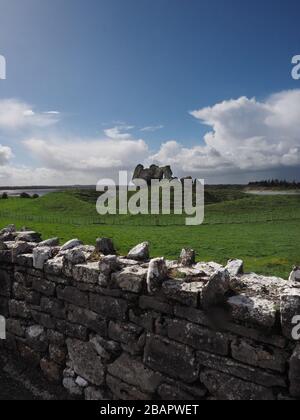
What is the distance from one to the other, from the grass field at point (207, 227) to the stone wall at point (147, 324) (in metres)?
8.20

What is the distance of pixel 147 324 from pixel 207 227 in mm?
33012

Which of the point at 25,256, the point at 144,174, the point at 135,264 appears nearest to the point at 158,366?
the point at 135,264

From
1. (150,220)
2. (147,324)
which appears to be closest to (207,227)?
(150,220)

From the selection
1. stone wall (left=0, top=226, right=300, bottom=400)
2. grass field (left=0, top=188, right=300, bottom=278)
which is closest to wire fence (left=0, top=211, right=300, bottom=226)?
grass field (left=0, top=188, right=300, bottom=278)

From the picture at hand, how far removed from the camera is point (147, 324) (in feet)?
17.8

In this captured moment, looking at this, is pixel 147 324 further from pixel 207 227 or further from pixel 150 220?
pixel 150 220

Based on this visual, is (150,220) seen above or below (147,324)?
below

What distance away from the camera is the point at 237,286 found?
5.05m

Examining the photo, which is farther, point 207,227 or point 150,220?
point 150,220

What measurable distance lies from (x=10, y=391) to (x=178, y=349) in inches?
137

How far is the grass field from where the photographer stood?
755 inches

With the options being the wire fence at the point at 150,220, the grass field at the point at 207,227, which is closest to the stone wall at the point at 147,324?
the grass field at the point at 207,227
